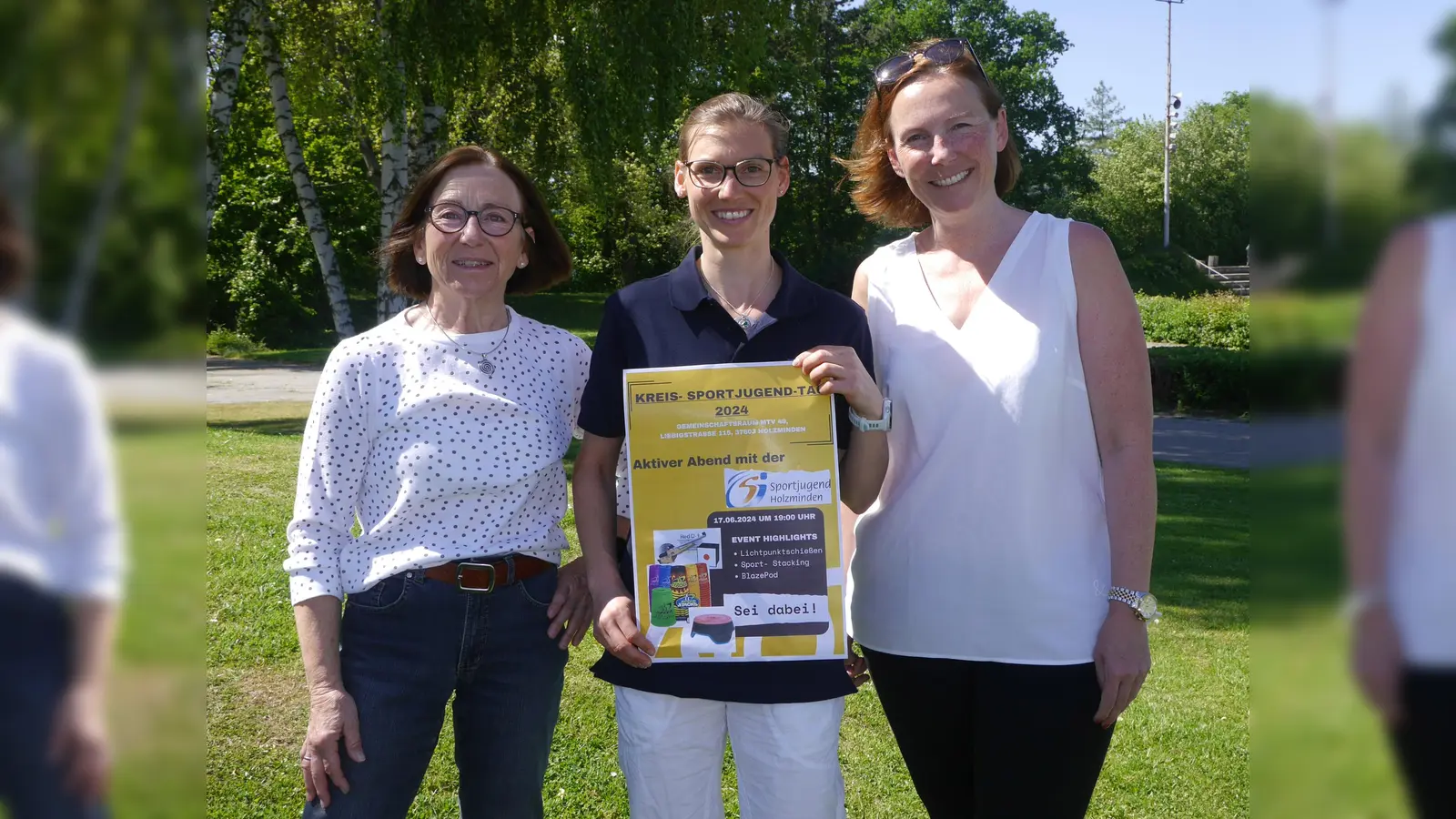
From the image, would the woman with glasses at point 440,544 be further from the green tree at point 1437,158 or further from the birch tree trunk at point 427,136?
the birch tree trunk at point 427,136

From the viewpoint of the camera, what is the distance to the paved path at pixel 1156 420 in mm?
16375

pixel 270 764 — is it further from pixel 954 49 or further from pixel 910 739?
pixel 954 49

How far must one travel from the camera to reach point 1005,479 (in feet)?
8.27

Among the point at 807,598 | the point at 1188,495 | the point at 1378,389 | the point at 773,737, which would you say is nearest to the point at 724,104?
the point at 807,598

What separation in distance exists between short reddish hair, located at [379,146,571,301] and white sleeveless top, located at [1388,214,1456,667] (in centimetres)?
256

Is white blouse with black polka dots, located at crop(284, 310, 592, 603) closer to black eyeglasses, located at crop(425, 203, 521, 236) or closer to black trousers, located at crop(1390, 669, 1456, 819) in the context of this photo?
black eyeglasses, located at crop(425, 203, 521, 236)

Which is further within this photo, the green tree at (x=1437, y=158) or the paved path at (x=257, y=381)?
the paved path at (x=257, y=381)

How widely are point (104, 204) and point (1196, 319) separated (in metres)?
26.8

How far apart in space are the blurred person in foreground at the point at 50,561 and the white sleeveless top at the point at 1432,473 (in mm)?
574

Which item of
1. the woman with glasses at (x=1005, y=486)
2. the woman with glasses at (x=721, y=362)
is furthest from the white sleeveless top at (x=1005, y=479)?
the woman with glasses at (x=721, y=362)

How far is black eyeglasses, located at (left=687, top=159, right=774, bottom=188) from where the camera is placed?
2.63 meters

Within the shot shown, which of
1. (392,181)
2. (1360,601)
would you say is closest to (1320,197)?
(1360,601)

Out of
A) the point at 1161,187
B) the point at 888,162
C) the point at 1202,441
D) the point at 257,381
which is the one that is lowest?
the point at 1202,441

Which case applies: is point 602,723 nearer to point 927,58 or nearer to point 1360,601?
point 927,58
